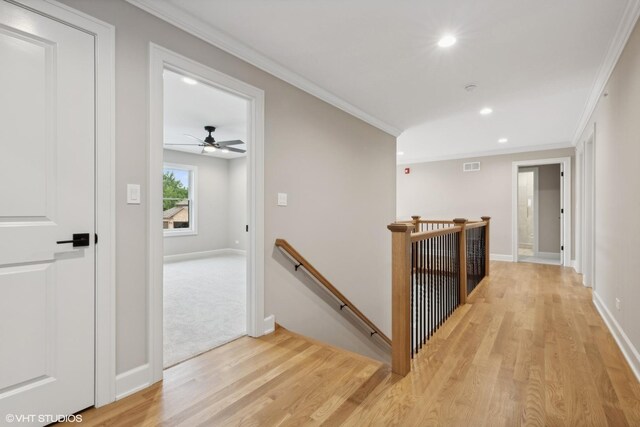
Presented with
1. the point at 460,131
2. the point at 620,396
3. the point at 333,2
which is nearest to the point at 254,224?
the point at 333,2

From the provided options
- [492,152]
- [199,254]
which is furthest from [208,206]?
[492,152]

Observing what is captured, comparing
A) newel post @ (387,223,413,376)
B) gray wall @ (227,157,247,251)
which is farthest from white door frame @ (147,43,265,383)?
gray wall @ (227,157,247,251)

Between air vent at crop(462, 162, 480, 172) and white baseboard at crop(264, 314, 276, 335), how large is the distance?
6.11 meters

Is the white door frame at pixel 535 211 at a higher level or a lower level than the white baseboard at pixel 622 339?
higher

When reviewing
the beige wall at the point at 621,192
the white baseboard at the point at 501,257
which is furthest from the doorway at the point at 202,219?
the white baseboard at the point at 501,257

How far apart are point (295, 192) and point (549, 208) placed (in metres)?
7.08

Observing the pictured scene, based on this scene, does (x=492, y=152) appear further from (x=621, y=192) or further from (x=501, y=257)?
(x=621, y=192)

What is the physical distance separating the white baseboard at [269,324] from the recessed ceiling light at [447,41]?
267 centimetres

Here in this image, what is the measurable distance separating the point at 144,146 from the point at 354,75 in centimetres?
206

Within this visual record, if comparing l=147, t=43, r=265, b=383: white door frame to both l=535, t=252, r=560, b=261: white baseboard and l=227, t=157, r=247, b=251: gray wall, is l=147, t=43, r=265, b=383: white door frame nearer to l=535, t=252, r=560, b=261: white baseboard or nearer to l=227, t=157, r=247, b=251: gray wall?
l=227, t=157, r=247, b=251: gray wall

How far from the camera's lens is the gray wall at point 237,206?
7.77m

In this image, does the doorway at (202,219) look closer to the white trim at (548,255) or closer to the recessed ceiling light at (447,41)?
the recessed ceiling light at (447,41)

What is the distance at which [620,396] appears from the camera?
176cm

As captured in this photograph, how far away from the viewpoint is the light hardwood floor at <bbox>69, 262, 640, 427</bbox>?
160 cm
